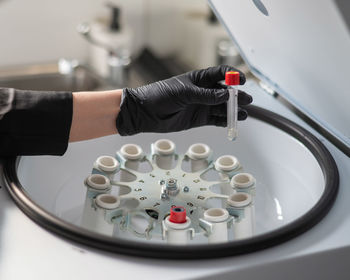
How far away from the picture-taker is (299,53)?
1.65m

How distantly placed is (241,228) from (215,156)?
39cm

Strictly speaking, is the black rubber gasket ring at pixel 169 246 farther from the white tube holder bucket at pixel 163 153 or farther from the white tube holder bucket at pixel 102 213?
the white tube holder bucket at pixel 163 153

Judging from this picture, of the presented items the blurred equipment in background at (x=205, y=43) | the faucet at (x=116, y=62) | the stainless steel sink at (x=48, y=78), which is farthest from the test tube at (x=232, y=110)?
the stainless steel sink at (x=48, y=78)

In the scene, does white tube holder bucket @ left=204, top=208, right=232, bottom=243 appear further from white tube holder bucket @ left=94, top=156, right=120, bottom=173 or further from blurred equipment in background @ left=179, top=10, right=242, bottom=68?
blurred equipment in background @ left=179, top=10, right=242, bottom=68

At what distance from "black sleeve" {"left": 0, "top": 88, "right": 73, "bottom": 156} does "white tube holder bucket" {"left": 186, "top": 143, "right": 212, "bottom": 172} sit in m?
0.39

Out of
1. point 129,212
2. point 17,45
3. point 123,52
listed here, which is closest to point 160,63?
point 123,52

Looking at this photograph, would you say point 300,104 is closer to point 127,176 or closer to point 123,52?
point 127,176

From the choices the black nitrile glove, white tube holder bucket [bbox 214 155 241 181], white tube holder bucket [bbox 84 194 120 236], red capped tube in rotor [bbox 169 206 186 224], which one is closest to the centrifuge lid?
the black nitrile glove

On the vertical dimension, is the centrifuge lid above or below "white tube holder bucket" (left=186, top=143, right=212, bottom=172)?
above

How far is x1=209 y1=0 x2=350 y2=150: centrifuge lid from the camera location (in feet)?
4.54

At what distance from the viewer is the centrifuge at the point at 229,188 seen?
136 centimetres

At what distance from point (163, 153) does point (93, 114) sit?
10.4 inches

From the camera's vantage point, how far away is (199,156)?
6.27 feet

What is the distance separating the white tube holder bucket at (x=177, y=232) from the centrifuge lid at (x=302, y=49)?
47 cm
